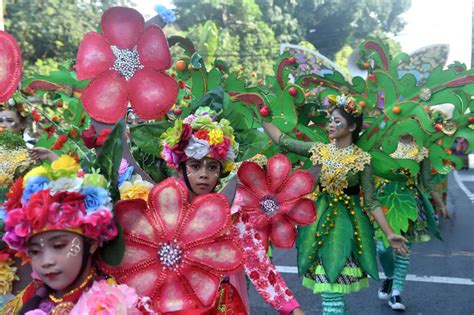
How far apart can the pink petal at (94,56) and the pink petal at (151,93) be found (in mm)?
143

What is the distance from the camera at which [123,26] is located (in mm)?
2732

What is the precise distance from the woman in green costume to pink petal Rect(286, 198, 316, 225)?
1.19 metres

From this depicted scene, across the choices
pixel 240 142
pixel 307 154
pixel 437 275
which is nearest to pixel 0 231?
pixel 240 142

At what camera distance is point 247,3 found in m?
32.2

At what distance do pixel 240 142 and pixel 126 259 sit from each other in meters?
1.44

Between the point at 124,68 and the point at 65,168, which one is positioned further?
the point at 124,68

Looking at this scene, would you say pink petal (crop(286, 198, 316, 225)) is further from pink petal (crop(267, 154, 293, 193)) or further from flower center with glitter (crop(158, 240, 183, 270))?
flower center with glitter (crop(158, 240, 183, 270))

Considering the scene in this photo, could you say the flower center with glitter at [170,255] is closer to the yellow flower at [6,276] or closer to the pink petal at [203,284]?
the pink petal at [203,284]

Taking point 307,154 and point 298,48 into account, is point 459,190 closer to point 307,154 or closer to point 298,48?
point 298,48

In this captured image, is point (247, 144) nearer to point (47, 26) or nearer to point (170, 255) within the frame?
point (170, 255)

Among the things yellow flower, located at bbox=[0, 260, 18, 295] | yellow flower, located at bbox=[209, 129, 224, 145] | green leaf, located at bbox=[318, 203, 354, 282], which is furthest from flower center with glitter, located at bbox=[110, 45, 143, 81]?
green leaf, located at bbox=[318, 203, 354, 282]

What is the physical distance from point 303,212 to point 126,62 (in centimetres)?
127

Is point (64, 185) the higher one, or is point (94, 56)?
point (94, 56)

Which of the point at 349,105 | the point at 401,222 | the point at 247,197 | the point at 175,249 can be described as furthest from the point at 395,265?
the point at 175,249
